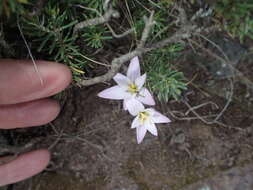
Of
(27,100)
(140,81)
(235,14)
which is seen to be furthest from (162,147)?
(235,14)

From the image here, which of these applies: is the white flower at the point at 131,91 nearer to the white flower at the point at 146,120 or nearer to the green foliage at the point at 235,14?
the white flower at the point at 146,120

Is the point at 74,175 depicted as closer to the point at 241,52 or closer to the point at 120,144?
the point at 120,144

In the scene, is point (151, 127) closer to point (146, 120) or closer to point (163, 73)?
point (146, 120)

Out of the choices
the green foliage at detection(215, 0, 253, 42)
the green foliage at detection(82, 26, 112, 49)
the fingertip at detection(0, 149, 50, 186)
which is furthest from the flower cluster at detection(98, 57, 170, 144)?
the fingertip at detection(0, 149, 50, 186)

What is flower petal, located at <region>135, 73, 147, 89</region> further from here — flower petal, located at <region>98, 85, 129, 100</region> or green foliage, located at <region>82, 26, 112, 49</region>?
green foliage, located at <region>82, 26, 112, 49</region>

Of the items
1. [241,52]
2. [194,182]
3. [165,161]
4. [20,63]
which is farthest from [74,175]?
[241,52]

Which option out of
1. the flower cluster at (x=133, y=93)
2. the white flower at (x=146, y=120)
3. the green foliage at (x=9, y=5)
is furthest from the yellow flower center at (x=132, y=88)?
the green foliage at (x=9, y=5)
